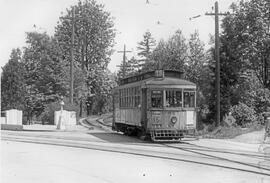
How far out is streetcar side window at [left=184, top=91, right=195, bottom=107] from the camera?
21.0m

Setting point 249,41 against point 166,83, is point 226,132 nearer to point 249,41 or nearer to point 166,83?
point 166,83

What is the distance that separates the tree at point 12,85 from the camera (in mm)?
53156

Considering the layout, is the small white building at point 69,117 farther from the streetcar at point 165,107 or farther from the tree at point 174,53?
the tree at point 174,53

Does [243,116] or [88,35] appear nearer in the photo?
[243,116]

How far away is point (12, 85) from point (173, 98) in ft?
119

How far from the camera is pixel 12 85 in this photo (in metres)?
54.0

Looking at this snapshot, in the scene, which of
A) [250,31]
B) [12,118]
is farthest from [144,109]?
[250,31]

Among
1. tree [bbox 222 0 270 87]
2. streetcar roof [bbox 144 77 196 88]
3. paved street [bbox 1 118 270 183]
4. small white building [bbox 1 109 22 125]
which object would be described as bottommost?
paved street [bbox 1 118 270 183]

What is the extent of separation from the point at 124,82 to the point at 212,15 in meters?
6.64

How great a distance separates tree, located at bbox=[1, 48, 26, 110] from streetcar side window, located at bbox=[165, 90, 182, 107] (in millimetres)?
34682

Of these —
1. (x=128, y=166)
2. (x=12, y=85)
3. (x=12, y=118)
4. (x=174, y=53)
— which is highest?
(x=174, y=53)

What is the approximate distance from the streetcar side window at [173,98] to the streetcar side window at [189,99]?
0.24 m

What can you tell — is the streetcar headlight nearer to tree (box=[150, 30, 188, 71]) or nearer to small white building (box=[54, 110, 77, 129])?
small white building (box=[54, 110, 77, 129])

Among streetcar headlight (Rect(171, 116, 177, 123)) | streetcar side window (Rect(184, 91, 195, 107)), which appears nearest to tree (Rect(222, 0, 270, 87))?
streetcar side window (Rect(184, 91, 195, 107))
